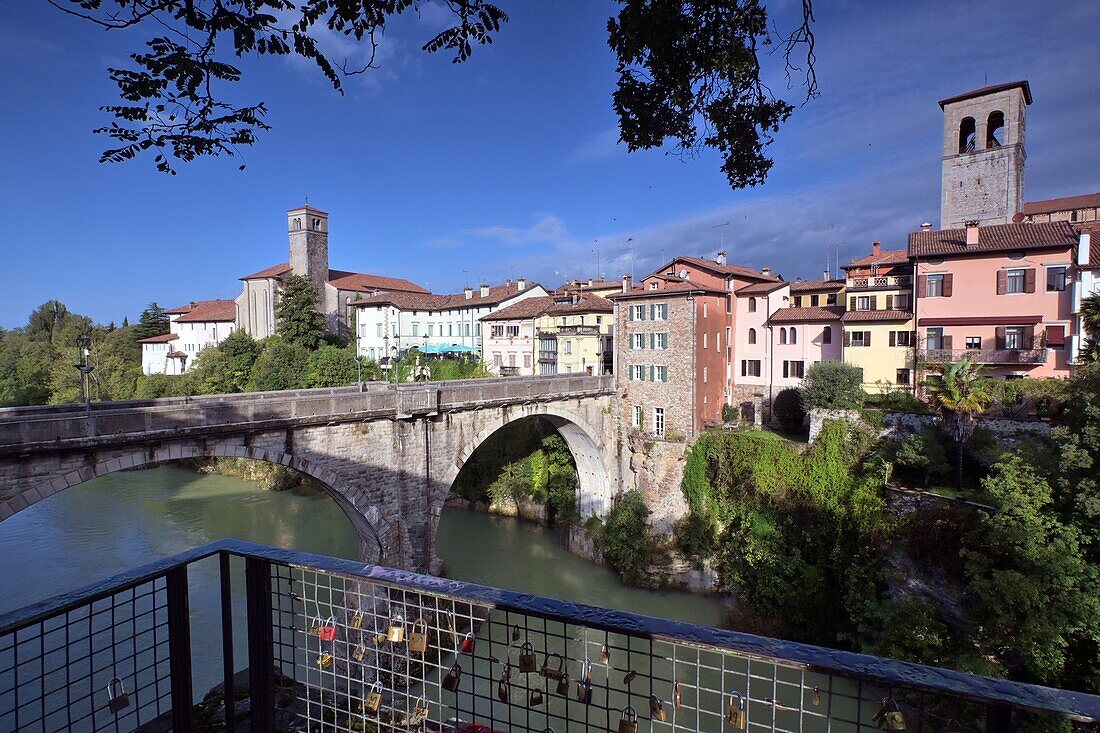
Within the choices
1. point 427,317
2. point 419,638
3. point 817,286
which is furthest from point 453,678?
point 427,317

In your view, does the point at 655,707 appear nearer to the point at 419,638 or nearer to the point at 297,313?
the point at 419,638

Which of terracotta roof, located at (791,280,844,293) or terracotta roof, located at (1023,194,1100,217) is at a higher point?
terracotta roof, located at (1023,194,1100,217)

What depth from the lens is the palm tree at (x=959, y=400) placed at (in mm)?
16344

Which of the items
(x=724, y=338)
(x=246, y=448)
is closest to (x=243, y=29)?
(x=246, y=448)

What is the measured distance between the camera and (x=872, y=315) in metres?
23.6

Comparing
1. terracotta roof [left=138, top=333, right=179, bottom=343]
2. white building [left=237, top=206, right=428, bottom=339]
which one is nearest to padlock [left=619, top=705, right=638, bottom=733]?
white building [left=237, top=206, right=428, bottom=339]

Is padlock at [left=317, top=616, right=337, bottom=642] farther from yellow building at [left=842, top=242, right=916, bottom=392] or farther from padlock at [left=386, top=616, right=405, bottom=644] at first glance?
yellow building at [left=842, top=242, right=916, bottom=392]

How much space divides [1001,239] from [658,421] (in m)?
13.9

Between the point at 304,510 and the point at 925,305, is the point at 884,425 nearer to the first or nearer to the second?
the point at 925,305

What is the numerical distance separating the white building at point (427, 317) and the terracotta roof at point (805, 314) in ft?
57.8

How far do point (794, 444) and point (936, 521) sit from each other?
17.7 feet

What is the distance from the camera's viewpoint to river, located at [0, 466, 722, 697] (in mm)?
19031

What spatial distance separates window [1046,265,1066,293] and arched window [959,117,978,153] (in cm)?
1594

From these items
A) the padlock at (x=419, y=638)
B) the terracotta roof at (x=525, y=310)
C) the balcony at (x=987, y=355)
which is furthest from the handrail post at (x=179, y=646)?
the terracotta roof at (x=525, y=310)
